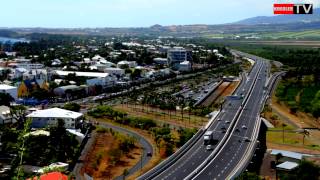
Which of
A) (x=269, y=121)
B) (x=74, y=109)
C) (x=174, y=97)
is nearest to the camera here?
(x=269, y=121)

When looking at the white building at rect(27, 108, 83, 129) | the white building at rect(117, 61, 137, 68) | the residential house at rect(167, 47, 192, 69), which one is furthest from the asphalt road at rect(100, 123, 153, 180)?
the residential house at rect(167, 47, 192, 69)

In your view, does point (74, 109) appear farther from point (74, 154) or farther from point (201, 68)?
point (201, 68)

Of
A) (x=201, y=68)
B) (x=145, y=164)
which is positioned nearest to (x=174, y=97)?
(x=145, y=164)

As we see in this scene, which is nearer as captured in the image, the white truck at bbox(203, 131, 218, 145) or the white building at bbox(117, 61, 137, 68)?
the white truck at bbox(203, 131, 218, 145)

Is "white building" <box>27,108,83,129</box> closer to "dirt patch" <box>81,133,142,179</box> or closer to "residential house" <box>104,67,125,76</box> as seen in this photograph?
"dirt patch" <box>81,133,142,179</box>

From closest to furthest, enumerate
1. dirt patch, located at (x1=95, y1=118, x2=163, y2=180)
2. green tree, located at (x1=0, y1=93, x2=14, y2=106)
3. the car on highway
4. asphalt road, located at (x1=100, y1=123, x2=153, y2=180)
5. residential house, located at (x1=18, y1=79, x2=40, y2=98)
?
dirt patch, located at (x1=95, y1=118, x2=163, y2=180) < asphalt road, located at (x1=100, y1=123, x2=153, y2=180) < the car on highway < green tree, located at (x1=0, y1=93, x2=14, y2=106) < residential house, located at (x1=18, y1=79, x2=40, y2=98)

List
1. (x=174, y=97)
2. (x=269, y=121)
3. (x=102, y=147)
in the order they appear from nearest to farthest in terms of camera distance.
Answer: (x=102, y=147), (x=269, y=121), (x=174, y=97)

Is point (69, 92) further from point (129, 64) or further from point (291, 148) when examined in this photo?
point (291, 148)

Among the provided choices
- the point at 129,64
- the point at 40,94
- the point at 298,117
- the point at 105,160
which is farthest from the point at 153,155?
the point at 129,64
